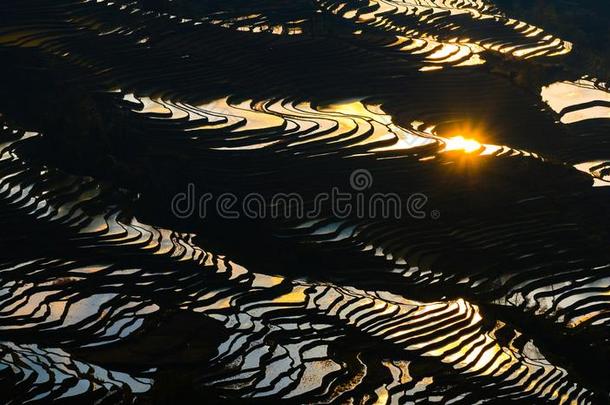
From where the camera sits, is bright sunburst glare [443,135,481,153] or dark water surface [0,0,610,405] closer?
dark water surface [0,0,610,405]

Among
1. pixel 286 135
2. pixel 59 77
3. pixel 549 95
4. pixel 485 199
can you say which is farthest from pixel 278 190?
pixel 549 95

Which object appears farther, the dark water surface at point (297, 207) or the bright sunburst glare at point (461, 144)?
the bright sunburst glare at point (461, 144)

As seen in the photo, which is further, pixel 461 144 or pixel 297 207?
pixel 461 144

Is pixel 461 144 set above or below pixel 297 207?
above
